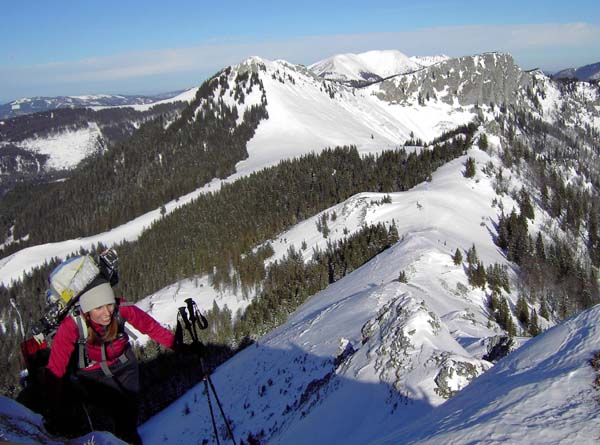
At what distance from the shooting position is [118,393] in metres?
7.47

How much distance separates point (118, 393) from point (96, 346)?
3.21 ft

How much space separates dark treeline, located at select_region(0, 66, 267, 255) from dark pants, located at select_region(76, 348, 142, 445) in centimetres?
11093

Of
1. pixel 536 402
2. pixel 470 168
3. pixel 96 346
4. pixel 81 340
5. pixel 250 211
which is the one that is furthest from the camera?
pixel 250 211

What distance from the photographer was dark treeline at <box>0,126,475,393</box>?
6762 cm

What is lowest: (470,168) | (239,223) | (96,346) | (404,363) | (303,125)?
(239,223)

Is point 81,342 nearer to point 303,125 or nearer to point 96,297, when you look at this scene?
point 96,297

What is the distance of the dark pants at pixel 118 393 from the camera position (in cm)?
730

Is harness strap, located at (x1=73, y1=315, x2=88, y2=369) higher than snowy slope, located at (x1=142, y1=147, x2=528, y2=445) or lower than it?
higher

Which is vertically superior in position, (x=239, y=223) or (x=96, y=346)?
(x=96, y=346)

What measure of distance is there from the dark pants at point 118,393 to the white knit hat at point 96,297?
1318 mm

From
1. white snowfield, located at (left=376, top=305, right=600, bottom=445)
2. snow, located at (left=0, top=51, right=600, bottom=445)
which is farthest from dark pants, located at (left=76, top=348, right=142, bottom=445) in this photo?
white snowfield, located at (left=376, top=305, right=600, bottom=445)

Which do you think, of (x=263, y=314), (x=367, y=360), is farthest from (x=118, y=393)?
(x=263, y=314)

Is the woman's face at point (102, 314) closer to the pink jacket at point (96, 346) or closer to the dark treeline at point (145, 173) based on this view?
the pink jacket at point (96, 346)

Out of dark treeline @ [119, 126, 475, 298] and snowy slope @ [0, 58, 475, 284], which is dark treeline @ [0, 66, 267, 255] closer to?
snowy slope @ [0, 58, 475, 284]
